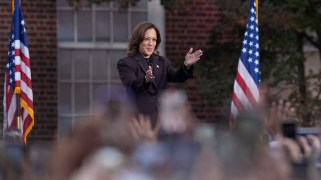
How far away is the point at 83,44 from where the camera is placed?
14570mm

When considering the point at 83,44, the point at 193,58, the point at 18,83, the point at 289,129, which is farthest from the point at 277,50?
the point at 289,129

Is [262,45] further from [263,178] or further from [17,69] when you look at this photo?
[263,178]

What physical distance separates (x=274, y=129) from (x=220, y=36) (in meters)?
8.61

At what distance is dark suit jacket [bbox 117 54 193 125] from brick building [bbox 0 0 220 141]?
17.2 feet

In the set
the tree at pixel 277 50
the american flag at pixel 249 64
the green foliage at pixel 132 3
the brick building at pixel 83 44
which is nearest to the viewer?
the american flag at pixel 249 64

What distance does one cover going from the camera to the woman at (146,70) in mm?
8883

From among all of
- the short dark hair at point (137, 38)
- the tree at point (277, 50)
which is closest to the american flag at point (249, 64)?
the tree at point (277, 50)

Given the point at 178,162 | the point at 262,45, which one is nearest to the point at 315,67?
the point at 262,45

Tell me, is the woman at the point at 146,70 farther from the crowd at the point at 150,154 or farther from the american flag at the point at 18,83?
the crowd at the point at 150,154

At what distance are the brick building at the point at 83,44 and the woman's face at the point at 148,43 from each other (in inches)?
206

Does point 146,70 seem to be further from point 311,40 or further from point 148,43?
point 311,40

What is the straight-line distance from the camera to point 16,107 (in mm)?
11734

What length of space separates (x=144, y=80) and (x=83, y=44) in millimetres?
5876

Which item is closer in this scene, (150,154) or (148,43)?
(150,154)
